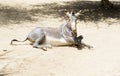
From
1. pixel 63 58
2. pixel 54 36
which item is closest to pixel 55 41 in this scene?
pixel 54 36

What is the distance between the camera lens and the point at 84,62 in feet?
28.8

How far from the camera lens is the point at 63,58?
29.8ft

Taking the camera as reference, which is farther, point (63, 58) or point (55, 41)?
point (55, 41)

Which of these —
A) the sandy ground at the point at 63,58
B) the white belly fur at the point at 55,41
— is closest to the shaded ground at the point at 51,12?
the sandy ground at the point at 63,58

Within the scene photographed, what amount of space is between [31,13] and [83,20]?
7.87ft

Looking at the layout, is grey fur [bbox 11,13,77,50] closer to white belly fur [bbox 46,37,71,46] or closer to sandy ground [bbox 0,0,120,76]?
white belly fur [bbox 46,37,71,46]

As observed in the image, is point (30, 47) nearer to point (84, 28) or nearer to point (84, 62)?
point (84, 62)

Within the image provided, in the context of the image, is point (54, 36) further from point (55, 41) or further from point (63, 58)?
point (63, 58)

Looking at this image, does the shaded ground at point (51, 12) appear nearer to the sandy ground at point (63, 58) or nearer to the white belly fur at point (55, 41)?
the sandy ground at point (63, 58)

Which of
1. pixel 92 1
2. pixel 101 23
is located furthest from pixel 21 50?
pixel 92 1

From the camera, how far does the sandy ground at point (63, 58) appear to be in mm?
8016

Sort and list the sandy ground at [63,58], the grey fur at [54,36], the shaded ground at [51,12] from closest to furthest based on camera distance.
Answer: the sandy ground at [63,58], the grey fur at [54,36], the shaded ground at [51,12]

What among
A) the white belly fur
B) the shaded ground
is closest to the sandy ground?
the white belly fur

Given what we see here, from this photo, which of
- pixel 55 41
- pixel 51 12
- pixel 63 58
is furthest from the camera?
pixel 51 12
